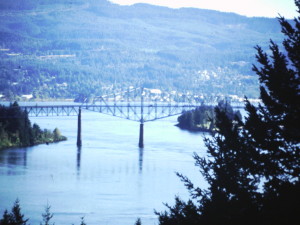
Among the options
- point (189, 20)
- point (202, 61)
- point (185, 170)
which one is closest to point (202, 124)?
point (185, 170)

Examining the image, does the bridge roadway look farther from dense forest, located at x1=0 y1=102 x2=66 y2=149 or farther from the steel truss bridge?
dense forest, located at x1=0 y1=102 x2=66 y2=149

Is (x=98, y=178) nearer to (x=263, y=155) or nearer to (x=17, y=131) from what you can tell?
(x=17, y=131)

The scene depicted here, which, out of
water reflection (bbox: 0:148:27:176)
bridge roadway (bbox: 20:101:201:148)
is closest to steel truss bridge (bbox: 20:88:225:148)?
bridge roadway (bbox: 20:101:201:148)

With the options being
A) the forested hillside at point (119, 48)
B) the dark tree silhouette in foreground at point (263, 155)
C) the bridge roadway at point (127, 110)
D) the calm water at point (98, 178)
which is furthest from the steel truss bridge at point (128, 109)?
the dark tree silhouette in foreground at point (263, 155)

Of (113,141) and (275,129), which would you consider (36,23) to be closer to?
(113,141)

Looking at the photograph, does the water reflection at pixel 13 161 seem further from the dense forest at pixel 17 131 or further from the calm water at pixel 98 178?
the dense forest at pixel 17 131

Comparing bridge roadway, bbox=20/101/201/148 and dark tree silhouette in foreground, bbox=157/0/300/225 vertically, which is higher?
dark tree silhouette in foreground, bbox=157/0/300/225
